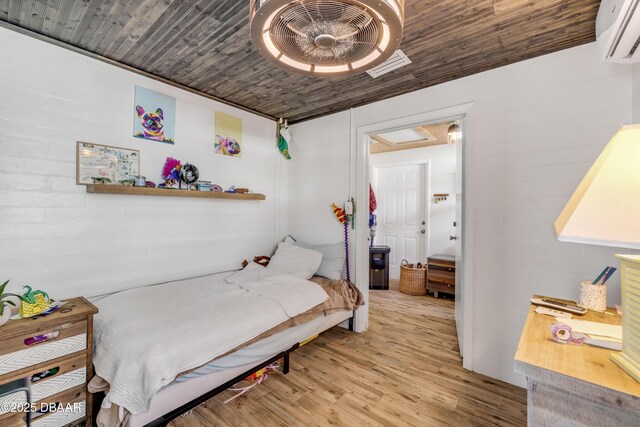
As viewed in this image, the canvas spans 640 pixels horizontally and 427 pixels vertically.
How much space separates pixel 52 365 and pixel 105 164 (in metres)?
1.44

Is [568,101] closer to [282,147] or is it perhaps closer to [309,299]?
[309,299]

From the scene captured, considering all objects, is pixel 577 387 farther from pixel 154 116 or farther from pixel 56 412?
pixel 154 116

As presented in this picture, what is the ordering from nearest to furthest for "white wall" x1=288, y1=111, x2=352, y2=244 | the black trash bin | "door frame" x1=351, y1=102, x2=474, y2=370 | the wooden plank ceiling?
1. the wooden plank ceiling
2. "door frame" x1=351, y1=102, x2=474, y2=370
3. "white wall" x1=288, y1=111, x2=352, y2=244
4. the black trash bin

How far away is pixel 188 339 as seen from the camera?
1.53 m

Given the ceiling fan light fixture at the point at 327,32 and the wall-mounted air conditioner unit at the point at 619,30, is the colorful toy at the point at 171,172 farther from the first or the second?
the wall-mounted air conditioner unit at the point at 619,30

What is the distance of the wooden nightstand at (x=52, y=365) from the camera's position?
1358 millimetres

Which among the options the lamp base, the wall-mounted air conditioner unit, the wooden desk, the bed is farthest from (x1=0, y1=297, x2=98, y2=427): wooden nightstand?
the wall-mounted air conditioner unit

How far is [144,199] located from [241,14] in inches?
67.2

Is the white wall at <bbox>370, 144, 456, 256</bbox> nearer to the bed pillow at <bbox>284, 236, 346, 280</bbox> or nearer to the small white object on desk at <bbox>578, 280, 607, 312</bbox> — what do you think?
the bed pillow at <bbox>284, 236, 346, 280</bbox>

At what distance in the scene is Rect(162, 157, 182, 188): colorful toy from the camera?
2.54 m

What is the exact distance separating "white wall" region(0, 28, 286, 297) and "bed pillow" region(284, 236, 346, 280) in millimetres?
1094

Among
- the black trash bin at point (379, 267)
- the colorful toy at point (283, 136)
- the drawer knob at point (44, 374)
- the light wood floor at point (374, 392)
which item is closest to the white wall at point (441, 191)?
the black trash bin at point (379, 267)

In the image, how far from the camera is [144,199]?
2.42m

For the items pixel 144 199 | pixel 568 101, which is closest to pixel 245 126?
pixel 144 199
